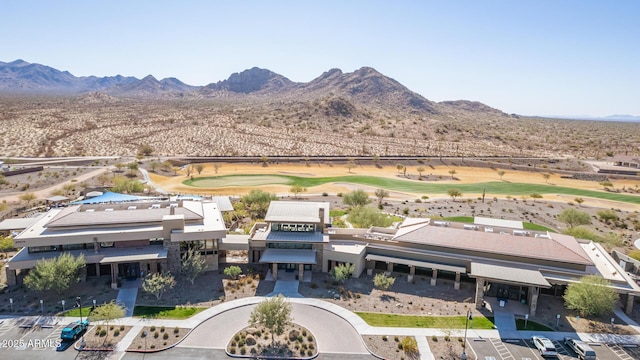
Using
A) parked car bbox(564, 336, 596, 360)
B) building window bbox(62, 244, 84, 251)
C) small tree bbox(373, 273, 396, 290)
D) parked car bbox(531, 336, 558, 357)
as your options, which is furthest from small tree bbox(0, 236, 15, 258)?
parked car bbox(564, 336, 596, 360)

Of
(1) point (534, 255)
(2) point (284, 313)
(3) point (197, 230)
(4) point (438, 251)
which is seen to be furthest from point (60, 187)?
(1) point (534, 255)

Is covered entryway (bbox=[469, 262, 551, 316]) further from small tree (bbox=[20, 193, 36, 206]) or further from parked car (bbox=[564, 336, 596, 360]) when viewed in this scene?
small tree (bbox=[20, 193, 36, 206])

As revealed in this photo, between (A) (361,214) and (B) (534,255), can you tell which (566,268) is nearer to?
(B) (534,255)

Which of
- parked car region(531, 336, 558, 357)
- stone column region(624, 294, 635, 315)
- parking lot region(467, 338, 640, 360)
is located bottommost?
parking lot region(467, 338, 640, 360)

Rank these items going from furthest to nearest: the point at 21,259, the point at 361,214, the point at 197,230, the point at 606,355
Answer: the point at 361,214 → the point at 197,230 → the point at 21,259 → the point at 606,355

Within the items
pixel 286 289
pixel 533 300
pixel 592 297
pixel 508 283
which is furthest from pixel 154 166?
pixel 592 297

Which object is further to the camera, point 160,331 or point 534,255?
point 534,255

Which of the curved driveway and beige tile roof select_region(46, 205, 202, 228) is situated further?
beige tile roof select_region(46, 205, 202, 228)
